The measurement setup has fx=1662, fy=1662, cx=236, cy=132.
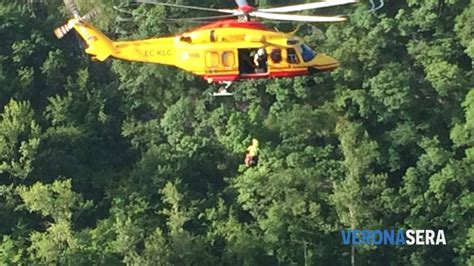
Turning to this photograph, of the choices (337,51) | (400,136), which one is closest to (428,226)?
(400,136)

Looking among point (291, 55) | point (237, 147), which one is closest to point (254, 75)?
point (291, 55)

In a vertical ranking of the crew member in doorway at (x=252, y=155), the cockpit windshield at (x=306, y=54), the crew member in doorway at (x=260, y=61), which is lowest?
the crew member in doorway at (x=260, y=61)

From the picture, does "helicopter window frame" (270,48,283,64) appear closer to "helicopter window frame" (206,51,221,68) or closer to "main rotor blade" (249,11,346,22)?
"helicopter window frame" (206,51,221,68)

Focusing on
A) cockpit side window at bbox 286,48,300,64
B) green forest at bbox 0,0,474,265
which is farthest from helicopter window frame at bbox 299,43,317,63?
green forest at bbox 0,0,474,265

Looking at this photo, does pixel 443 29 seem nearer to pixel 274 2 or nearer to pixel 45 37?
pixel 274 2

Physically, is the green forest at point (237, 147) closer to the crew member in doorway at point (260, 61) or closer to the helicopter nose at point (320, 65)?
the helicopter nose at point (320, 65)

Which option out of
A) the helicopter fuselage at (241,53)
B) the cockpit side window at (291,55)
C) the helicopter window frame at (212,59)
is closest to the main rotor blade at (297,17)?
the helicopter fuselage at (241,53)
